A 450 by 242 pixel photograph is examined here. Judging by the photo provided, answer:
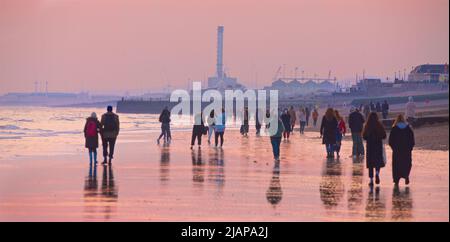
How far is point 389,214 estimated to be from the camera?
1445cm

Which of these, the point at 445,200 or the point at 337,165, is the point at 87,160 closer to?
the point at 337,165

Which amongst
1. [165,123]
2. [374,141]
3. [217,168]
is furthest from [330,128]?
[165,123]

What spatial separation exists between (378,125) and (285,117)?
1965cm

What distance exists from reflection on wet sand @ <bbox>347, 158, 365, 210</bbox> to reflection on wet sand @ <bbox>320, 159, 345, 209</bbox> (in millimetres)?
193

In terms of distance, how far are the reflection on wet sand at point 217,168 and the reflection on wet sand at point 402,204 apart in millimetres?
3267

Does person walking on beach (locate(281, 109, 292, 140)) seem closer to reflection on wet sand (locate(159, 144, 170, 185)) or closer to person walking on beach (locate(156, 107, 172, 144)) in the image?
person walking on beach (locate(156, 107, 172, 144))

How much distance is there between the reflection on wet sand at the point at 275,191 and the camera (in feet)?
53.8

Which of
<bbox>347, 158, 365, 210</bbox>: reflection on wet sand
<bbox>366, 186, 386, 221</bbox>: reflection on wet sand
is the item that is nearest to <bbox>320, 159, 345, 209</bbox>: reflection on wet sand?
<bbox>347, 158, 365, 210</bbox>: reflection on wet sand

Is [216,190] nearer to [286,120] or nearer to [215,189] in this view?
[215,189]

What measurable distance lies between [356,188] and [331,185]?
2.67 ft

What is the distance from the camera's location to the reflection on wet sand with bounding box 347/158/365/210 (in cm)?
1596
